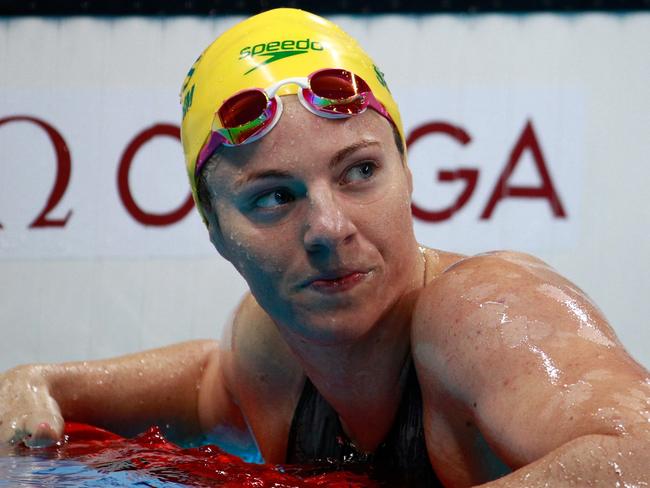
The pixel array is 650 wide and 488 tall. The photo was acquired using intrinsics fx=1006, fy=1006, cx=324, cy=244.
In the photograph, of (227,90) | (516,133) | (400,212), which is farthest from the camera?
(516,133)

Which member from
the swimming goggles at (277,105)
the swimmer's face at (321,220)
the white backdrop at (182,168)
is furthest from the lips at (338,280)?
the white backdrop at (182,168)

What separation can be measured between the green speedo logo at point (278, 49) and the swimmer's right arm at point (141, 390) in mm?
916

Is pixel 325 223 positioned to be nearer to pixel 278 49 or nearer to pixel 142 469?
pixel 278 49

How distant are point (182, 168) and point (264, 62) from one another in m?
2.11

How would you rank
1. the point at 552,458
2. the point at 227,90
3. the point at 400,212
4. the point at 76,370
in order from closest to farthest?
the point at 552,458 → the point at 400,212 → the point at 227,90 → the point at 76,370

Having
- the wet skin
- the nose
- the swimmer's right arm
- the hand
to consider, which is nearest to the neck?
the wet skin

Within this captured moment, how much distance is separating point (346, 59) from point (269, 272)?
1.51ft

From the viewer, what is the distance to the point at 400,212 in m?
1.80

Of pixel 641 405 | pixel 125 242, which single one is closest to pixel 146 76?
pixel 125 242

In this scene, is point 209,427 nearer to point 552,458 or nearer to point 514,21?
point 552,458

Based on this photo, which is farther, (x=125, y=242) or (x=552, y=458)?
(x=125, y=242)

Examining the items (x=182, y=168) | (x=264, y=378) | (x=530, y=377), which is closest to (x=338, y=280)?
(x=530, y=377)

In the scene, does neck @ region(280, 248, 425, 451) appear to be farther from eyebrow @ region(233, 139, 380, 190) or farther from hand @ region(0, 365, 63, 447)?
hand @ region(0, 365, 63, 447)

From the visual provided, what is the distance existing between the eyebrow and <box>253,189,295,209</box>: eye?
0.03m
